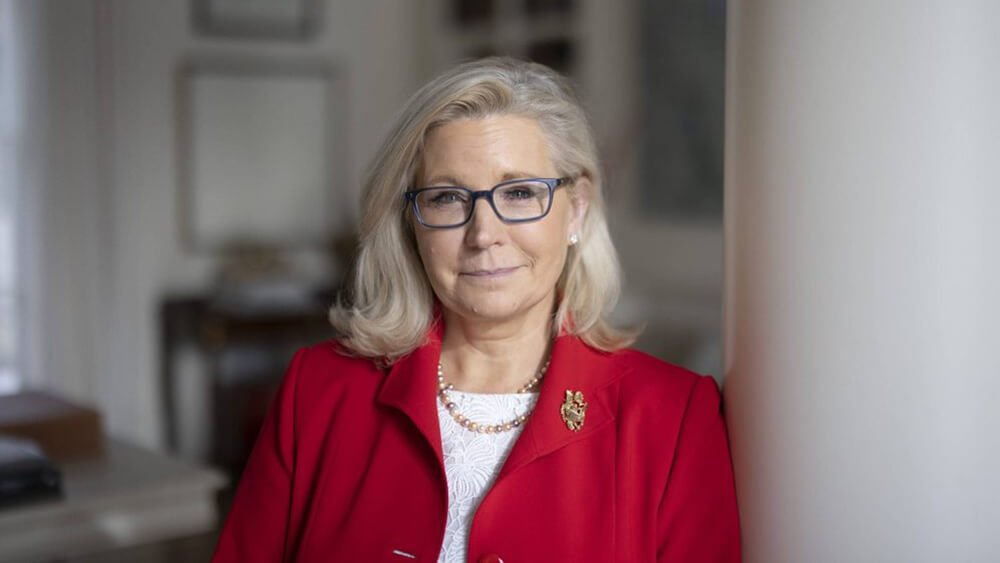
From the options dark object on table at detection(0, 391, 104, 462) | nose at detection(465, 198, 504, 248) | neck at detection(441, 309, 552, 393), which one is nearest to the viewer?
nose at detection(465, 198, 504, 248)

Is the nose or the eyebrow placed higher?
the eyebrow

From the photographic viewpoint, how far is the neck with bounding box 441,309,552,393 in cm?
171

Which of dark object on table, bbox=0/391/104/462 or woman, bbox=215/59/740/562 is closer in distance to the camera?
woman, bbox=215/59/740/562

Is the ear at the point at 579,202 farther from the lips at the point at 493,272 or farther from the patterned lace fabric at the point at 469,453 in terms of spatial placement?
the patterned lace fabric at the point at 469,453

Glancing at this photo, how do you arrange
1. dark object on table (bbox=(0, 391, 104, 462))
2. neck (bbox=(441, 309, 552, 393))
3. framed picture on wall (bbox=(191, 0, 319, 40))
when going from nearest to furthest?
neck (bbox=(441, 309, 552, 393))
dark object on table (bbox=(0, 391, 104, 462))
framed picture on wall (bbox=(191, 0, 319, 40))

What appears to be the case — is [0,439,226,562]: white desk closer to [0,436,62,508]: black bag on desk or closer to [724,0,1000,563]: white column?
[0,436,62,508]: black bag on desk

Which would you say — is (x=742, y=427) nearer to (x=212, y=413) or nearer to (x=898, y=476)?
(x=898, y=476)

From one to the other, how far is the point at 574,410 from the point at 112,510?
1.28m

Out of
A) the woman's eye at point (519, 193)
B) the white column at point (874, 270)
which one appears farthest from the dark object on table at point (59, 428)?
the white column at point (874, 270)

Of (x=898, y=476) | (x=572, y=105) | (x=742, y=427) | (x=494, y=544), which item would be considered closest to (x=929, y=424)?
(x=898, y=476)

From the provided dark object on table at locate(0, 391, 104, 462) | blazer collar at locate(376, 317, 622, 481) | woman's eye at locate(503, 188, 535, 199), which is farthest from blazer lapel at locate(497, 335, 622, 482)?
dark object on table at locate(0, 391, 104, 462)

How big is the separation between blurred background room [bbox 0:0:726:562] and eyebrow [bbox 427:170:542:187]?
7.87 ft

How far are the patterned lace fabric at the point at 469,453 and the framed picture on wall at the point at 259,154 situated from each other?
12.5ft

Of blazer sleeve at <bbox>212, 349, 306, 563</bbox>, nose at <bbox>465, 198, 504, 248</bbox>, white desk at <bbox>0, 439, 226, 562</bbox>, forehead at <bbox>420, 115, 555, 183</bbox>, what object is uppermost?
forehead at <bbox>420, 115, 555, 183</bbox>
